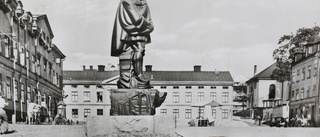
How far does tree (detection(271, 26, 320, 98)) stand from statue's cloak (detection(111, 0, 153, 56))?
8.29 m

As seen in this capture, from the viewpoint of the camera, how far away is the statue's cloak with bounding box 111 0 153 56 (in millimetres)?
8742

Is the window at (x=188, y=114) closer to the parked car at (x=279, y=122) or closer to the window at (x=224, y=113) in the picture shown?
the window at (x=224, y=113)

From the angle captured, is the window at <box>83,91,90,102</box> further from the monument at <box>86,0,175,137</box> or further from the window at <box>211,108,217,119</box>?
the window at <box>211,108,217,119</box>

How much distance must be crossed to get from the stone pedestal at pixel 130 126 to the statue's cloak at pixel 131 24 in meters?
1.93

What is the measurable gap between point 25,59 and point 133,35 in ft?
14.4

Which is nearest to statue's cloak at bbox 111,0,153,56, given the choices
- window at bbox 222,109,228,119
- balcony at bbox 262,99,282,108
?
balcony at bbox 262,99,282,108

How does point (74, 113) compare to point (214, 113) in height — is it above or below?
above

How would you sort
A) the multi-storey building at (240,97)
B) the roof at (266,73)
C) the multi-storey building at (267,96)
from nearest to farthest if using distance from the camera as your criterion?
the roof at (266,73), the multi-storey building at (267,96), the multi-storey building at (240,97)

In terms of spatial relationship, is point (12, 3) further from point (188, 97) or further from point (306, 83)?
point (188, 97)

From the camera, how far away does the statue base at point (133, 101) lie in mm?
8148

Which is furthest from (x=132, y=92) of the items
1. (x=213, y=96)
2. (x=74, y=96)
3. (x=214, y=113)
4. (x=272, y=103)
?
(x=214, y=113)

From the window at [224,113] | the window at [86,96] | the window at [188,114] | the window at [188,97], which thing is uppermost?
the window at [86,96]

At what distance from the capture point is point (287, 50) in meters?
17.7

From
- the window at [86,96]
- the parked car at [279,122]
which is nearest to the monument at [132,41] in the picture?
the window at [86,96]
